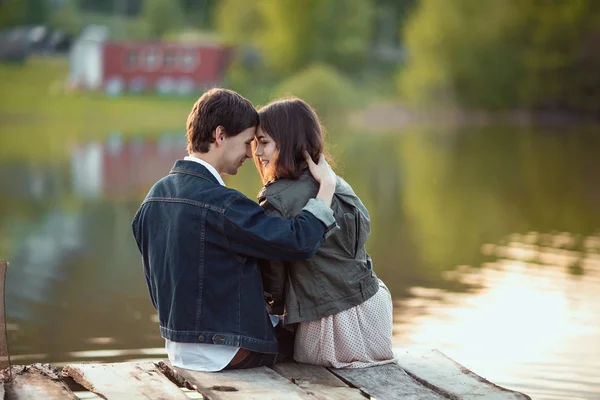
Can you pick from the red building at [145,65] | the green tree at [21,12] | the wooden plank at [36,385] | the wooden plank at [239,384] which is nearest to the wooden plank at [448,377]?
the wooden plank at [239,384]

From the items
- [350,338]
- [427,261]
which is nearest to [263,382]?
[350,338]

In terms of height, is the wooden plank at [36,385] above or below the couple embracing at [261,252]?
below

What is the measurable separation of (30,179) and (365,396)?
42.3ft

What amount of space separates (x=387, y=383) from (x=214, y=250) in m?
0.64

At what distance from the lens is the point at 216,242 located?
3.19m

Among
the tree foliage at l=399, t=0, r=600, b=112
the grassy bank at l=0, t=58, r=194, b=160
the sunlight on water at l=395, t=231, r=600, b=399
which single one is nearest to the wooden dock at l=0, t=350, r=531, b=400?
the sunlight on water at l=395, t=231, r=600, b=399

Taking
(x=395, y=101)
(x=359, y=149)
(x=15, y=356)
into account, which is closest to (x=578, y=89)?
(x=395, y=101)

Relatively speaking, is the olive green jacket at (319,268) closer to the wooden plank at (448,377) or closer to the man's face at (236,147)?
the man's face at (236,147)

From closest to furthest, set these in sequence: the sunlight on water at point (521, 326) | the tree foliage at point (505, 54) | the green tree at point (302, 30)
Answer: the sunlight on water at point (521, 326)
the tree foliage at point (505, 54)
the green tree at point (302, 30)

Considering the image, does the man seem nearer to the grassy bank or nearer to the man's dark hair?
the man's dark hair

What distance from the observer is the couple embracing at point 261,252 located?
317 cm

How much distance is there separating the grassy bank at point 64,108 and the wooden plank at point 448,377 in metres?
27.1

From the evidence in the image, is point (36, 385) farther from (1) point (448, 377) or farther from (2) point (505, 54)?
(2) point (505, 54)

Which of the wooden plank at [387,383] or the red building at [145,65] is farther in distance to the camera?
the red building at [145,65]
